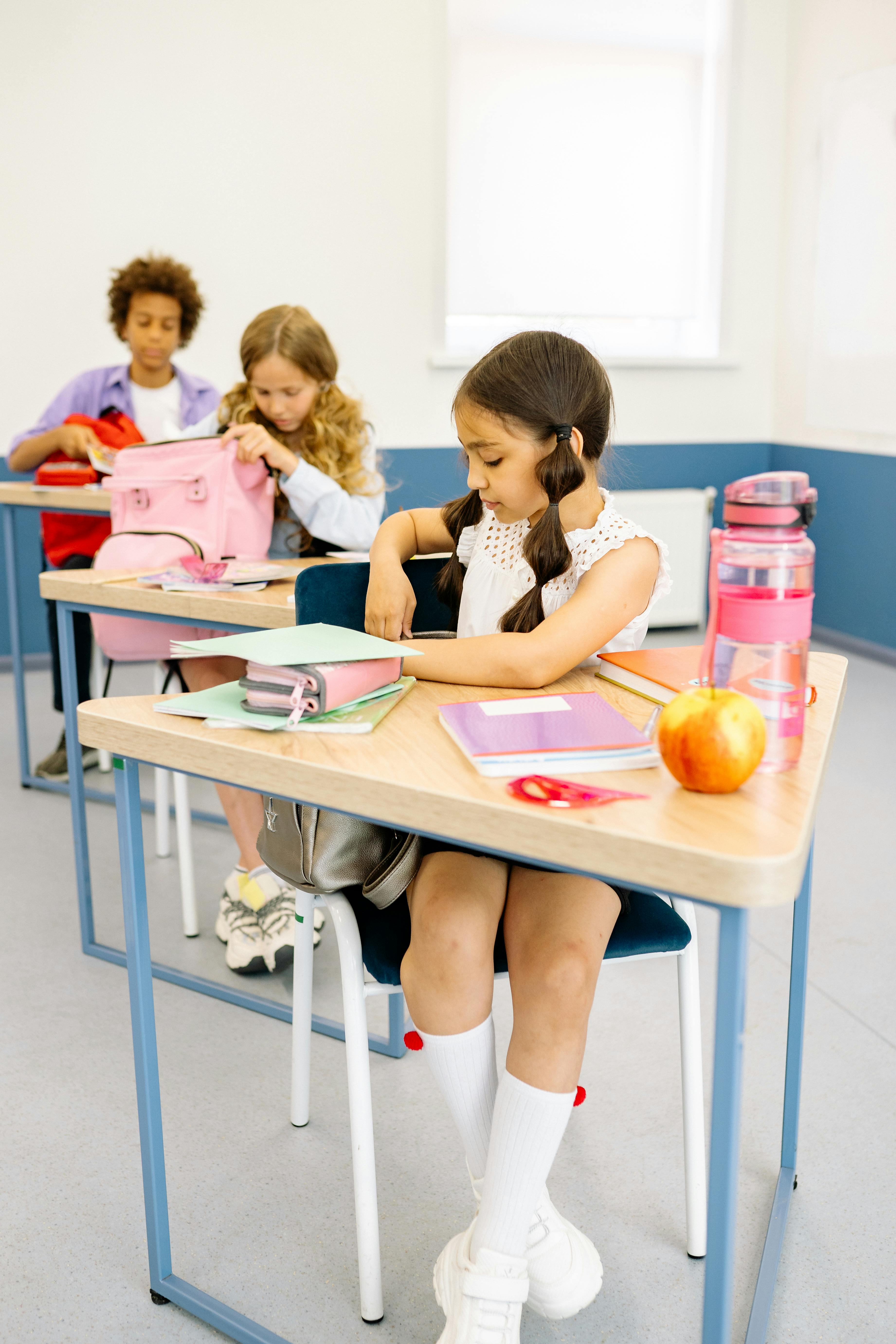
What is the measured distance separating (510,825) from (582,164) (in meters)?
4.07

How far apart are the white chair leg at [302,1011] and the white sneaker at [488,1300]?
434 mm

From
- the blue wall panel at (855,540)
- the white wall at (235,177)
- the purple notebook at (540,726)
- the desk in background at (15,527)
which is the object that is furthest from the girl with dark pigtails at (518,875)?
the blue wall panel at (855,540)

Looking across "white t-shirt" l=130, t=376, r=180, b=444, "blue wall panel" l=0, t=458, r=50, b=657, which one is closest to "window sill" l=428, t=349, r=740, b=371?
"white t-shirt" l=130, t=376, r=180, b=444

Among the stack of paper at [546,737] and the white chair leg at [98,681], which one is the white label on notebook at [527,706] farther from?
the white chair leg at [98,681]

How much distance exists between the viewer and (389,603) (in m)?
1.34

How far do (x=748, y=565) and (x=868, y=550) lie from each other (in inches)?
141

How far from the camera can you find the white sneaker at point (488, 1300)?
0.95 metres

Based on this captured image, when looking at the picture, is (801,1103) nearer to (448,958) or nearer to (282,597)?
(448,958)

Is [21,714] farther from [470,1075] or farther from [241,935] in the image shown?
[470,1075]

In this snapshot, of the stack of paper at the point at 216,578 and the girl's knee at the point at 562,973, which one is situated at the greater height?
the stack of paper at the point at 216,578

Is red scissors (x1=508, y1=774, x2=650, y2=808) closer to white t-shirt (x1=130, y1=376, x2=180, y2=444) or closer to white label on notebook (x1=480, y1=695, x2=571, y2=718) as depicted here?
white label on notebook (x1=480, y1=695, x2=571, y2=718)

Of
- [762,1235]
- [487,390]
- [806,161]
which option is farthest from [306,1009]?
[806,161]

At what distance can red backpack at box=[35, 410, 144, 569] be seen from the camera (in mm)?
2680

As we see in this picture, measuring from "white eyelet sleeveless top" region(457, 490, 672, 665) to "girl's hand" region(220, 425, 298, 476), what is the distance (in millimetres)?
687
